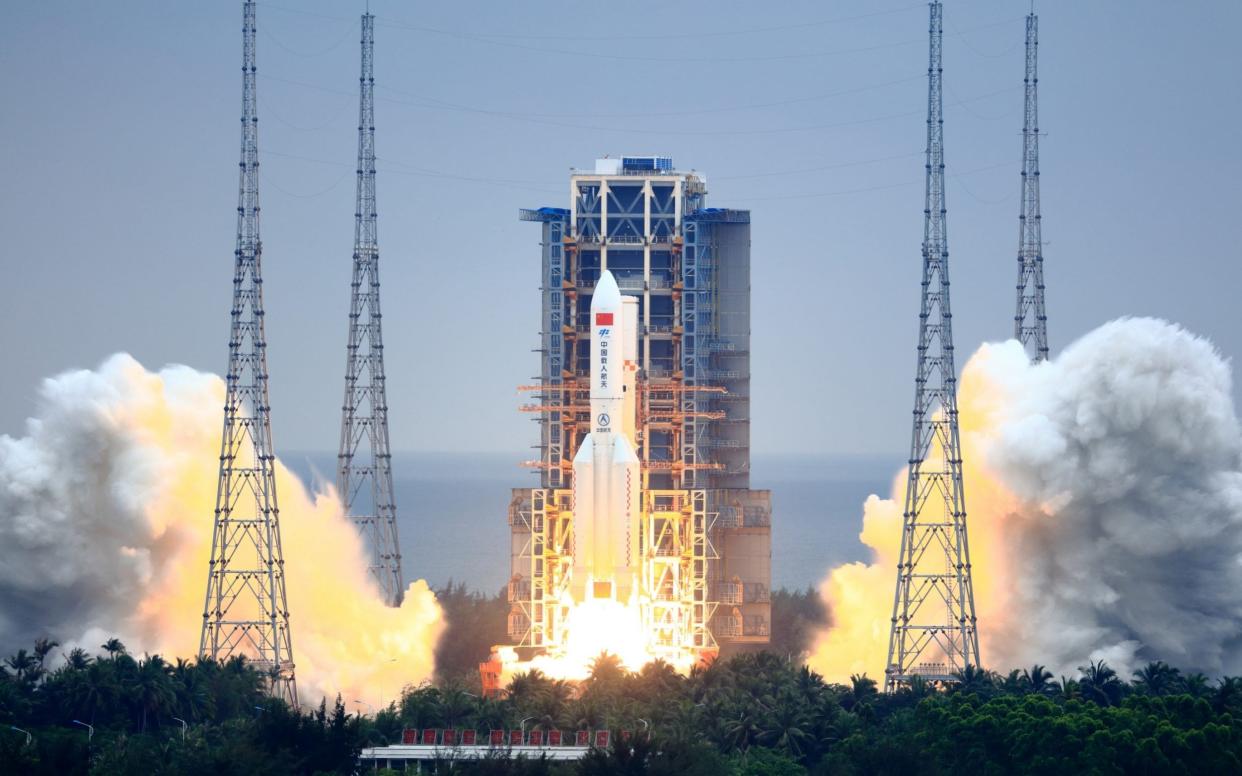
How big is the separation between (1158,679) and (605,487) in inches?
889

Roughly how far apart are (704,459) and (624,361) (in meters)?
11.4

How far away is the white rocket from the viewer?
10706cm

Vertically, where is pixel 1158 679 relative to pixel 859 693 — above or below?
above

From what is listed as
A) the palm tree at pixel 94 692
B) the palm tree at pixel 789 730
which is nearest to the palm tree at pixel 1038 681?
the palm tree at pixel 789 730

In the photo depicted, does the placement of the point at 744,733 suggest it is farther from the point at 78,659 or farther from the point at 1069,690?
the point at 78,659

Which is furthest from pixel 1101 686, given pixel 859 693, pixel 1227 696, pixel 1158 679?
pixel 859 693

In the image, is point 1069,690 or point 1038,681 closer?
point 1069,690

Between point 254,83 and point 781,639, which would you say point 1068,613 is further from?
point 254,83

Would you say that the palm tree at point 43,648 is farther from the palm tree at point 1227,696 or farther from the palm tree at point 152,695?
the palm tree at point 1227,696

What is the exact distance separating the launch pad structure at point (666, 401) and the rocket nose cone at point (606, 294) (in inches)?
257

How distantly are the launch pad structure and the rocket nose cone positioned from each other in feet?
21.4

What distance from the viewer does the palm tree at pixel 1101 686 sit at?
98.4 metres

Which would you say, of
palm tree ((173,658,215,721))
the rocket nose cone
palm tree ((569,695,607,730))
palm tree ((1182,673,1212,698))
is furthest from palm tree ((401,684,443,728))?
palm tree ((1182,673,1212,698))

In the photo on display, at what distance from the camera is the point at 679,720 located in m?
95.1
